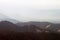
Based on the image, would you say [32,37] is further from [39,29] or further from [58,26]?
[58,26]

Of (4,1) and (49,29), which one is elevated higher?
(4,1)

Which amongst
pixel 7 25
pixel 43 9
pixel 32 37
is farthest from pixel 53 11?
pixel 7 25

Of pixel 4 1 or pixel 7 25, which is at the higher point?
pixel 4 1

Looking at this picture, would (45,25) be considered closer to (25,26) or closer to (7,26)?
(25,26)

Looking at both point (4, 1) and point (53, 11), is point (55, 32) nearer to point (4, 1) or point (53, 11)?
point (53, 11)

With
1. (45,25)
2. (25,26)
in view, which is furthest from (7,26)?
(45,25)

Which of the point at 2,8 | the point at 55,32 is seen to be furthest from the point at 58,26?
the point at 2,8

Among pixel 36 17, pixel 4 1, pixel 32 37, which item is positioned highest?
pixel 4 1

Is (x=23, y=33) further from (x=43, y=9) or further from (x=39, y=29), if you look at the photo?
(x=43, y=9)
